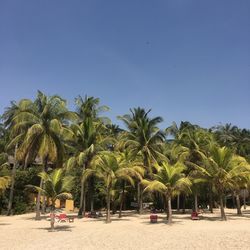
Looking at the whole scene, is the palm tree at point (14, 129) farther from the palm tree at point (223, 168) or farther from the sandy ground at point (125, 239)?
the palm tree at point (223, 168)

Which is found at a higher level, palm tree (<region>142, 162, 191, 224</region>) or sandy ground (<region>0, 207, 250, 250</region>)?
palm tree (<region>142, 162, 191, 224</region>)

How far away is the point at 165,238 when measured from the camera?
16.3 metres

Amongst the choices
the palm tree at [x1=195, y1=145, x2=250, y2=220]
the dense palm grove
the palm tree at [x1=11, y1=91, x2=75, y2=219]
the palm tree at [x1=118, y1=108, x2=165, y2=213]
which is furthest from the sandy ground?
the palm tree at [x1=118, y1=108, x2=165, y2=213]

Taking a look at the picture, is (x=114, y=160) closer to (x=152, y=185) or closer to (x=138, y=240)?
(x=152, y=185)

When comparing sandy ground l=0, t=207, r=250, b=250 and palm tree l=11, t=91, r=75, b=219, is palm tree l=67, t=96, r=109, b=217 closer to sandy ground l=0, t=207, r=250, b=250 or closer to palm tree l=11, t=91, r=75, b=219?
palm tree l=11, t=91, r=75, b=219

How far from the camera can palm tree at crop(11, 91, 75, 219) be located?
29362mm

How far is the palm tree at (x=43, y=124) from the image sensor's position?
29.4 metres

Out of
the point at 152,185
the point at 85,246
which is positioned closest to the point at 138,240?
the point at 85,246

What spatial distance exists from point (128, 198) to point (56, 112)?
63.6ft

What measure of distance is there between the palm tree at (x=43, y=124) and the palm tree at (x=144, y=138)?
811cm

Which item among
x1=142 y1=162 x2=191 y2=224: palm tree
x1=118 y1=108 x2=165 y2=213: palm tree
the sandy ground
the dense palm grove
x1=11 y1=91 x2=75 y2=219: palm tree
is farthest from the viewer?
x1=118 y1=108 x2=165 y2=213: palm tree

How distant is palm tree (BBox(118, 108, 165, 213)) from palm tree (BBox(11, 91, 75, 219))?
811 centimetres

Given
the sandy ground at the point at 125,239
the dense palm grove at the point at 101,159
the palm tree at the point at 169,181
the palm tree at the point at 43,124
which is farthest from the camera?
the palm tree at the point at 43,124

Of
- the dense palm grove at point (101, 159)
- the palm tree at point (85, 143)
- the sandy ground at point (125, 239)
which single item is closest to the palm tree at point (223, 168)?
the dense palm grove at point (101, 159)
